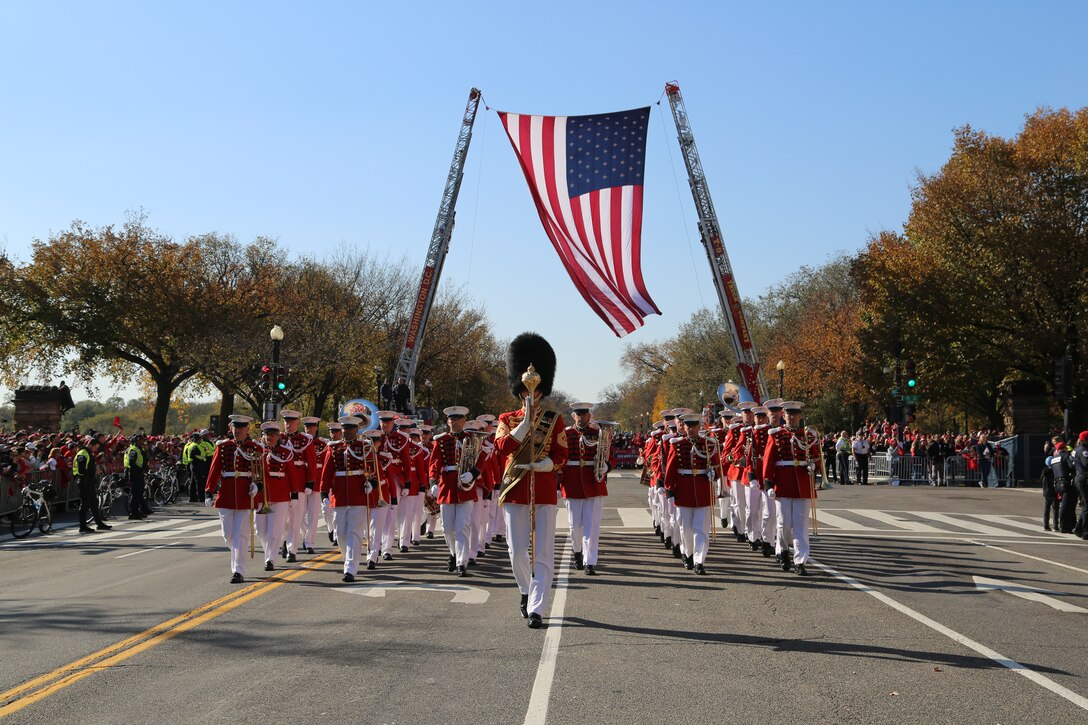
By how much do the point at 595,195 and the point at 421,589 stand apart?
18.8 metres

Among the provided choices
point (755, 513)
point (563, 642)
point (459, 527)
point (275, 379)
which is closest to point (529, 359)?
point (563, 642)

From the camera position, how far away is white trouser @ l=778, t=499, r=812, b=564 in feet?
42.9

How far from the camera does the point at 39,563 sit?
15633 millimetres

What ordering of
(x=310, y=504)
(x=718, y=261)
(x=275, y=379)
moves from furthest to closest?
1. (x=718, y=261)
2. (x=275, y=379)
3. (x=310, y=504)

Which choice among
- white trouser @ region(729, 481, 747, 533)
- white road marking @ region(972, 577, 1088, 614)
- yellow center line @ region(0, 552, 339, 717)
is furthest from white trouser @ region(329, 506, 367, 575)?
white road marking @ region(972, 577, 1088, 614)

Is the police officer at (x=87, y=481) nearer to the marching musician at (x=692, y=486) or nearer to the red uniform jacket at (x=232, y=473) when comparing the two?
the red uniform jacket at (x=232, y=473)

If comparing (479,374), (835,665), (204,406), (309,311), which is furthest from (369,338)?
(204,406)

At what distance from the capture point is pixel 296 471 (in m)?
15.2

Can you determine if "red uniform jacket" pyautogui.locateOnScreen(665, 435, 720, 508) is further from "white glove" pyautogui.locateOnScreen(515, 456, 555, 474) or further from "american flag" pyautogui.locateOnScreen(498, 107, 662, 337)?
"american flag" pyautogui.locateOnScreen(498, 107, 662, 337)

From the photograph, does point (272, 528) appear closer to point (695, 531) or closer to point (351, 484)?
point (351, 484)

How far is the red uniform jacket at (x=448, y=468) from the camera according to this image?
45.4ft

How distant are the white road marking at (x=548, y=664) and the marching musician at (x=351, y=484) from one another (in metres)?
2.87

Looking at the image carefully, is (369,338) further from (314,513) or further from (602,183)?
(314,513)

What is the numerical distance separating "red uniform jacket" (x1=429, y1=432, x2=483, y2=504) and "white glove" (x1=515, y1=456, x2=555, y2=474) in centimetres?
402
